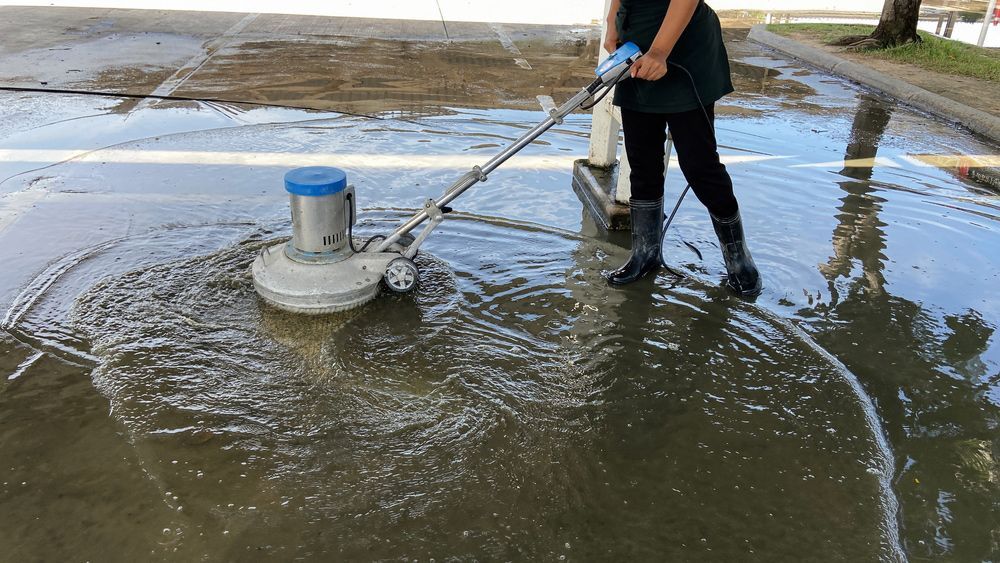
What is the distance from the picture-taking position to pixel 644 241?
358 centimetres

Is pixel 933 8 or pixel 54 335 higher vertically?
pixel 933 8

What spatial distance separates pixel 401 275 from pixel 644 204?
122 centimetres

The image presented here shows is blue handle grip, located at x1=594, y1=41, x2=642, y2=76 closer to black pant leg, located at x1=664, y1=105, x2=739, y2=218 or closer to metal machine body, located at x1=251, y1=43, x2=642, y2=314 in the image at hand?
metal machine body, located at x1=251, y1=43, x2=642, y2=314

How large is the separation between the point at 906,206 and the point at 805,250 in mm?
1191

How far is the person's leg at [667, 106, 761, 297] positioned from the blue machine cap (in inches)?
55.7

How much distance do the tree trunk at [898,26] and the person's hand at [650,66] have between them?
9.54m

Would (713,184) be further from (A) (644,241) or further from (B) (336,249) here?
(B) (336,249)

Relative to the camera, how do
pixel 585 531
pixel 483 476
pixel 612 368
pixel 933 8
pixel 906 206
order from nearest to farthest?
pixel 585 531
pixel 483 476
pixel 612 368
pixel 906 206
pixel 933 8

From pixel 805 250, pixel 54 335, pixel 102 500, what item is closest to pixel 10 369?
pixel 54 335

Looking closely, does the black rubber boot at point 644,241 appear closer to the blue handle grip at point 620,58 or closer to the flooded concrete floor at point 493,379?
the flooded concrete floor at point 493,379

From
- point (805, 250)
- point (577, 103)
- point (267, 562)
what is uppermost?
point (577, 103)

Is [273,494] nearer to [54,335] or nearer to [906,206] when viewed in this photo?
[54,335]

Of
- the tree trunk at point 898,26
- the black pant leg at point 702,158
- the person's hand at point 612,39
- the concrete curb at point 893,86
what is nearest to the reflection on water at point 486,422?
the black pant leg at point 702,158

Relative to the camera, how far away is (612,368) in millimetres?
2838
